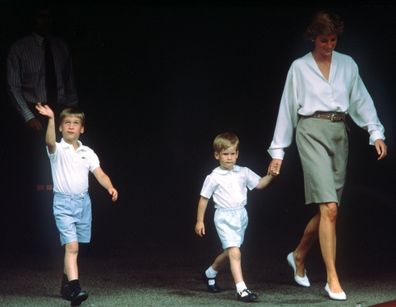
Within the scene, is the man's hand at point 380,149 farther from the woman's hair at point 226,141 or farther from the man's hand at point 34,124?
the man's hand at point 34,124

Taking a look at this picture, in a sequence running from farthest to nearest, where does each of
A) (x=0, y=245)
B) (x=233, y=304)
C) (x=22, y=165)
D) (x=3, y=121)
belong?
(x=3, y=121), (x=22, y=165), (x=0, y=245), (x=233, y=304)

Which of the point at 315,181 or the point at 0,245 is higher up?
the point at 315,181

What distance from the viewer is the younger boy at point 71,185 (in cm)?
786

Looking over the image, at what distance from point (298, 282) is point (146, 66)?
5.95 meters

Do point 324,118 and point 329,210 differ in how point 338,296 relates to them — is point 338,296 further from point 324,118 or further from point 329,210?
point 324,118

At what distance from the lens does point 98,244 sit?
10.4 meters

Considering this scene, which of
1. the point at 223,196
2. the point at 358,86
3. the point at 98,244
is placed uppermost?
the point at 358,86

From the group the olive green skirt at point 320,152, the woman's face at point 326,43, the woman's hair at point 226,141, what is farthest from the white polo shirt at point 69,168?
the woman's face at point 326,43

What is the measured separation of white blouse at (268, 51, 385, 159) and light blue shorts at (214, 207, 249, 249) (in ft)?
1.65

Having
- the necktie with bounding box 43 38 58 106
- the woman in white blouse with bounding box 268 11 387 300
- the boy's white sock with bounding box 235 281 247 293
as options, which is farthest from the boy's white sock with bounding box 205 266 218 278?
the necktie with bounding box 43 38 58 106

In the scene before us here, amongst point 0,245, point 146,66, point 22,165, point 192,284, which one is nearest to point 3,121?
point 22,165

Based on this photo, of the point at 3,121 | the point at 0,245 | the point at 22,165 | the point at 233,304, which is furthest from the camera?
the point at 3,121

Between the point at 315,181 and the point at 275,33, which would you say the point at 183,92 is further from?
the point at 315,181

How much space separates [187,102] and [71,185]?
21.0 feet
